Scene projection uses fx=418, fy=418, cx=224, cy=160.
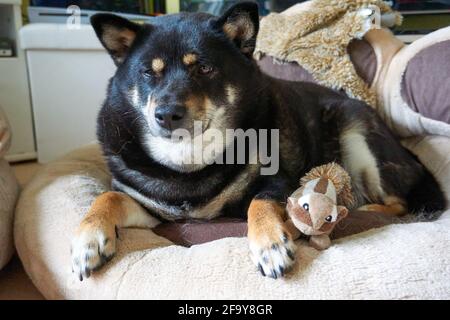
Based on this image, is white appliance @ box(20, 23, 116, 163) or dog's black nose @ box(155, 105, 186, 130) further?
white appliance @ box(20, 23, 116, 163)

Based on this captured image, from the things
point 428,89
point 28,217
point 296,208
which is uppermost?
point 428,89

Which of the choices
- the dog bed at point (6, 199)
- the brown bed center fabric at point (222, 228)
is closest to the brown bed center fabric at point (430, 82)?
the brown bed center fabric at point (222, 228)

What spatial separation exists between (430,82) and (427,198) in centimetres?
43

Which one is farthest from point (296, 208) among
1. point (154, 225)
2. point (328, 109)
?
point (328, 109)

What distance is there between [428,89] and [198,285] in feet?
3.62

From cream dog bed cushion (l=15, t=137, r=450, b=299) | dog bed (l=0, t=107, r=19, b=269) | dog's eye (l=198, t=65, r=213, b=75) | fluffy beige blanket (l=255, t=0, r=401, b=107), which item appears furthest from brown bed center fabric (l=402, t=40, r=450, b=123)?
dog bed (l=0, t=107, r=19, b=269)

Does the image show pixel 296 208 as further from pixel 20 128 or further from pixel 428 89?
pixel 20 128

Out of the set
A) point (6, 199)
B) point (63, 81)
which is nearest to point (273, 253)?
point (6, 199)

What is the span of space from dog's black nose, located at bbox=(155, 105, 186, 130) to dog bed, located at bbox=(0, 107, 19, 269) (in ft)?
1.84

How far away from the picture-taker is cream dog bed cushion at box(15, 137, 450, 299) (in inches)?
30.7

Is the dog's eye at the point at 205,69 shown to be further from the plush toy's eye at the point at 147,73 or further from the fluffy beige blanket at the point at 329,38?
the fluffy beige blanket at the point at 329,38

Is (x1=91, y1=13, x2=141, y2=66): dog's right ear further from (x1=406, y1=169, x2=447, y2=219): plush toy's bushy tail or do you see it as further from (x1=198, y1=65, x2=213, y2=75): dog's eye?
(x1=406, y1=169, x2=447, y2=219): plush toy's bushy tail

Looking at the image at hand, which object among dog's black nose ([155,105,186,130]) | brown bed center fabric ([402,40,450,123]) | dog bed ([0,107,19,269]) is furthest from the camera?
brown bed center fabric ([402,40,450,123])
